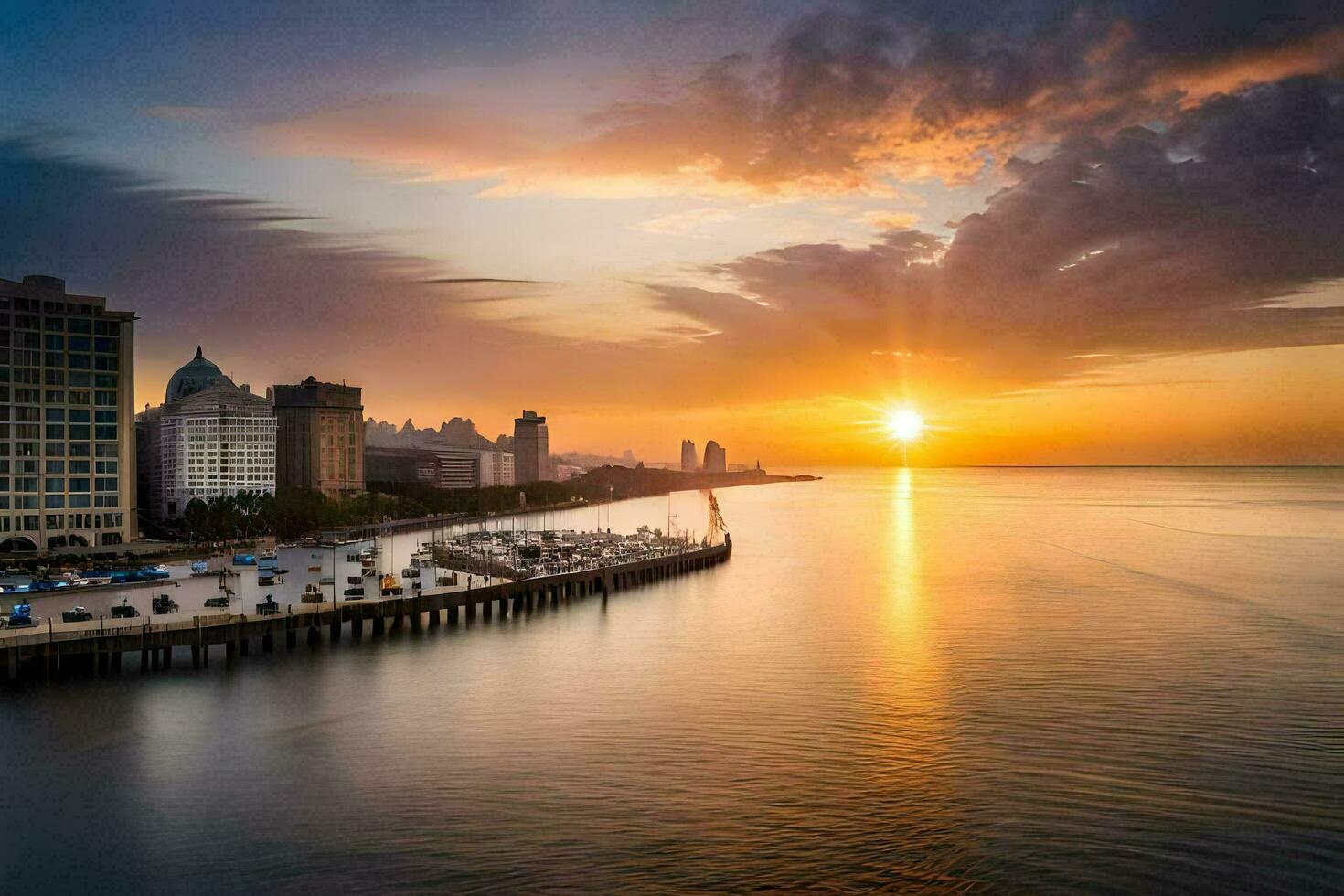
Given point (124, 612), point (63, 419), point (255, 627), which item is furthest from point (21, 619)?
point (63, 419)

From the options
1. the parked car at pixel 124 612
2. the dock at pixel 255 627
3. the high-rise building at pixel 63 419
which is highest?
the high-rise building at pixel 63 419

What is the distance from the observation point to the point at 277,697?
4322 cm

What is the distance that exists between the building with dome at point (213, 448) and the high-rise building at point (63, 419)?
83.5 metres

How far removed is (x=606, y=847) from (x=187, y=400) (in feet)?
610

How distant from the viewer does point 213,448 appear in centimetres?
18588

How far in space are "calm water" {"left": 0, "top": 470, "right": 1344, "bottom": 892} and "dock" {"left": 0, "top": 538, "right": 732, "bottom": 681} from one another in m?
1.52

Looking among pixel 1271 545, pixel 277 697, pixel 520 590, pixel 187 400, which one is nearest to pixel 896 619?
pixel 520 590

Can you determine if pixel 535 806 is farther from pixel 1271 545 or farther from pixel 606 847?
pixel 1271 545

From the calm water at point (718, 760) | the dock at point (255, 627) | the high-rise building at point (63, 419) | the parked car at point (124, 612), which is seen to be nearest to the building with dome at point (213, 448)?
the high-rise building at point (63, 419)

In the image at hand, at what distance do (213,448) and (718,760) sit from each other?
174 m

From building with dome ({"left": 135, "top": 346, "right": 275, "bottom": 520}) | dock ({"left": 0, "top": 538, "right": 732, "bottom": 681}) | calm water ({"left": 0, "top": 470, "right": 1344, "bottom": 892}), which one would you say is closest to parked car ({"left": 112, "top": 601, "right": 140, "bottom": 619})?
dock ({"left": 0, "top": 538, "right": 732, "bottom": 681})

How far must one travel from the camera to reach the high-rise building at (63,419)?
312 ft

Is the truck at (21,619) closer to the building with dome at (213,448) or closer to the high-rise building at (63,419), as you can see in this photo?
the high-rise building at (63,419)

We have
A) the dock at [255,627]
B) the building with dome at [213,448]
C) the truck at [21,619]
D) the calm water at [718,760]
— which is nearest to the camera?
the calm water at [718,760]
